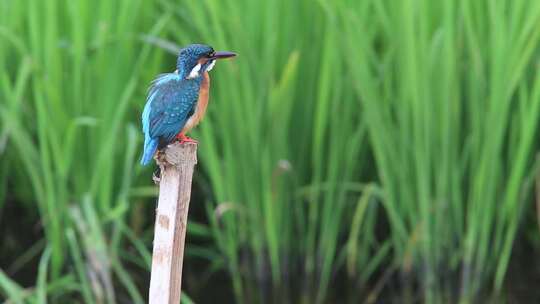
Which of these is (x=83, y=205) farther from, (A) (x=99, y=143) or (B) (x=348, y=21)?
(B) (x=348, y=21)

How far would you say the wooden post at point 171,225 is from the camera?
169 cm

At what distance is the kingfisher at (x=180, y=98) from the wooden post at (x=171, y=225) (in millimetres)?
166

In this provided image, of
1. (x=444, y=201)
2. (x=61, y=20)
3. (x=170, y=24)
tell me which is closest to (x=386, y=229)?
(x=444, y=201)

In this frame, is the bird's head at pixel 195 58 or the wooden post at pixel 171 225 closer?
the wooden post at pixel 171 225

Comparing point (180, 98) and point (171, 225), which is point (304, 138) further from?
point (171, 225)

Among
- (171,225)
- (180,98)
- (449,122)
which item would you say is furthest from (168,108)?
(449,122)

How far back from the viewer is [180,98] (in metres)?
1.99

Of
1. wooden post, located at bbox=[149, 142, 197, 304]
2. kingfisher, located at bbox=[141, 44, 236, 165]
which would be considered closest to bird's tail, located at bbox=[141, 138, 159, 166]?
kingfisher, located at bbox=[141, 44, 236, 165]

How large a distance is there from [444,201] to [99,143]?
1160 millimetres

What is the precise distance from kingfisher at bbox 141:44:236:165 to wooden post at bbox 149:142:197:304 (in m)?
0.17

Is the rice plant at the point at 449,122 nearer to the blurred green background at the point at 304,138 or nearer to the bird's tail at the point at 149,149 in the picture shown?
the blurred green background at the point at 304,138

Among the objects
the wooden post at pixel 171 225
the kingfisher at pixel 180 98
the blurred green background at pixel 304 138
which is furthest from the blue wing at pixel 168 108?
the blurred green background at pixel 304 138

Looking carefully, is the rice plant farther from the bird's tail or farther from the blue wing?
the bird's tail

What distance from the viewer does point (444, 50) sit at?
3.00m
